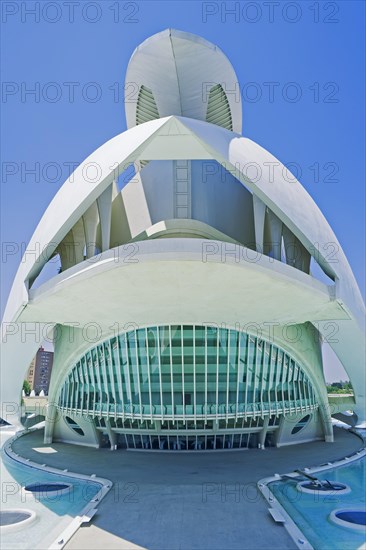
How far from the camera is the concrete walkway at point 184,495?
1141 cm

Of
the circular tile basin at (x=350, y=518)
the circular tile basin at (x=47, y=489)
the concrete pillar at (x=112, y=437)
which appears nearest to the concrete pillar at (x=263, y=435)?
the concrete pillar at (x=112, y=437)

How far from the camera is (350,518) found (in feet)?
43.5

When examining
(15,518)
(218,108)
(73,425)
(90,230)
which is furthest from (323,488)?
(218,108)

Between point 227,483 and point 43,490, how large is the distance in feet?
24.2

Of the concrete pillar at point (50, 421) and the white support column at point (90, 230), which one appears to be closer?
the white support column at point (90, 230)

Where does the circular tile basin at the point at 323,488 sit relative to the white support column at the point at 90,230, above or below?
below

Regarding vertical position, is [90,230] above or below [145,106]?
below

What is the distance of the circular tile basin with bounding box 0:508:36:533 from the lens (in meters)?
12.4

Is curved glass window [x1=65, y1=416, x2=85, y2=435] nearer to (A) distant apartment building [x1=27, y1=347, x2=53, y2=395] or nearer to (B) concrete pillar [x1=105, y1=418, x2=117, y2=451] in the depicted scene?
(B) concrete pillar [x1=105, y1=418, x2=117, y2=451]

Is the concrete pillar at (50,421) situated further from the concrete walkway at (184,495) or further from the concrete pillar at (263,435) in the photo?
the concrete pillar at (263,435)

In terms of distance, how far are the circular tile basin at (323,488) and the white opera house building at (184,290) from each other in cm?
605

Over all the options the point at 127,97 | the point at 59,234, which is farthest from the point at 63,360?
the point at 127,97

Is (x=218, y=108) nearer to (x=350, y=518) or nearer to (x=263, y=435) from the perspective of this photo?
(x=263, y=435)

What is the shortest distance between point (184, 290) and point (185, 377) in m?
8.23
